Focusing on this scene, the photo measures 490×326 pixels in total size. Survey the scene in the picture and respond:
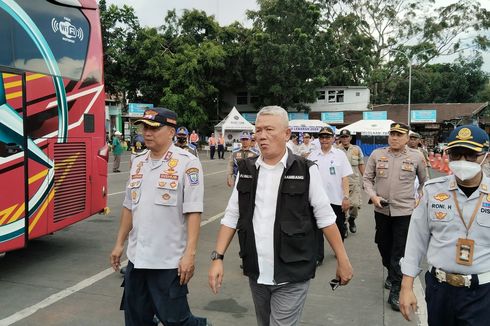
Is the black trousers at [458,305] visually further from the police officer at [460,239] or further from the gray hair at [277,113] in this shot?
the gray hair at [277,113]

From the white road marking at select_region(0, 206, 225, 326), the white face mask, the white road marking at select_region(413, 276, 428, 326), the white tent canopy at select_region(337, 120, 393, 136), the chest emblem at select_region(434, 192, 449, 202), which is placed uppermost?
the white tent canopy at select_region(337, 120, 393, 136)

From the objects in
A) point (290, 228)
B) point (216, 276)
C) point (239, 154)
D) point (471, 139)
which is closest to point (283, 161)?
point (290, 228)

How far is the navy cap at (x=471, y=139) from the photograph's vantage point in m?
2.44

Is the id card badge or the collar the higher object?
the collar

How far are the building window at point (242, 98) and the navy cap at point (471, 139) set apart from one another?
42997 mm

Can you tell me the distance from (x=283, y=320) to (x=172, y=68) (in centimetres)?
3579

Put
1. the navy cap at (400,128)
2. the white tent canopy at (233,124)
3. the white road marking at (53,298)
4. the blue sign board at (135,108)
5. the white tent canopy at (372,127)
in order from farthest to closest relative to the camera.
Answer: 1. the blue sign board at (135,108)
2. the white tent canopy at (233,124)
3. the white tent canopy at (372,127)
4. the navy cap at (400,128)
5. the white road marking at (53,298)

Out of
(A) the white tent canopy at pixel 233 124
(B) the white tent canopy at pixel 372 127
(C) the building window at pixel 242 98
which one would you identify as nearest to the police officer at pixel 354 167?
(A) the white tent canopy at pixel 233 124

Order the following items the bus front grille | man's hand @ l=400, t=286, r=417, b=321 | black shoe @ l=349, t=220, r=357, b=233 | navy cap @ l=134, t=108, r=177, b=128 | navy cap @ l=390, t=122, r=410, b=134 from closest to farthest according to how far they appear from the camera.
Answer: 1. man's hand @ l=400, t=286, r=417, b=321
2. navy cap @ l=134, t=108, r=177, b=128
3. navy cap @ l=390, t=122, r=410, b=134
4. the bus front grille
5. black shoe @ l=349, t=220, r=357, b=233

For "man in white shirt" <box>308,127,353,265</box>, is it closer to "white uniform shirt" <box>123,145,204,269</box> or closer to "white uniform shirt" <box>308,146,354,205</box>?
"white uniform shirt" <box>308,146,354,205</box>

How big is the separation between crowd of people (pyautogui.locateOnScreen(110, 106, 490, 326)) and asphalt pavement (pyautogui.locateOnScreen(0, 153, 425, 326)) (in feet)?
4.02

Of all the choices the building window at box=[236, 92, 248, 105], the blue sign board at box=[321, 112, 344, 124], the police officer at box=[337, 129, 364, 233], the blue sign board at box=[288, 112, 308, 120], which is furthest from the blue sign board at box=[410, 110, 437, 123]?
the police officer at box=[337, 129, 364, 233]

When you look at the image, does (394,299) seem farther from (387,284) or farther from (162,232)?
(162,232)

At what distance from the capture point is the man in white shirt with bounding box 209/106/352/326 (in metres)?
2.53
